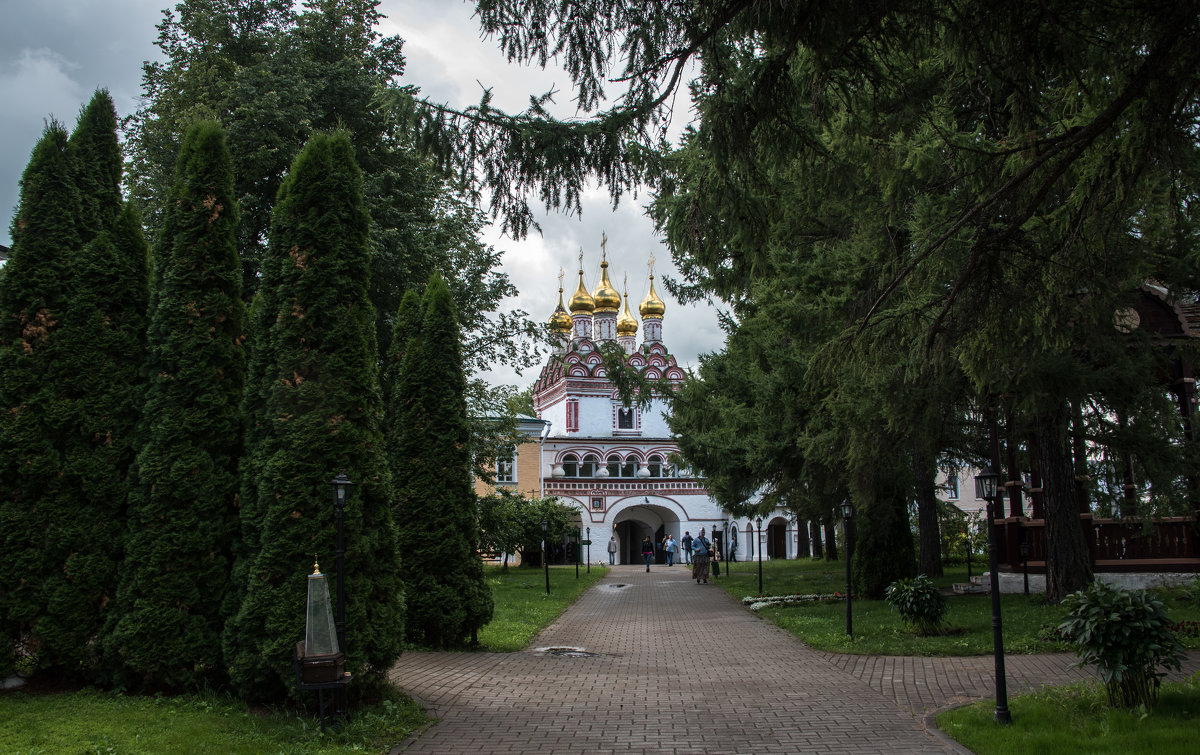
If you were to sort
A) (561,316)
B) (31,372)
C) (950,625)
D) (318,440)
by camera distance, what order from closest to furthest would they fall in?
(318,440) < (31,372) < (950,625) < (561,316)

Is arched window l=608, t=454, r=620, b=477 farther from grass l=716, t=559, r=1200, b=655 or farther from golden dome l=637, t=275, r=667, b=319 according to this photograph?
grass l=716, t=559, r=1200, b=655

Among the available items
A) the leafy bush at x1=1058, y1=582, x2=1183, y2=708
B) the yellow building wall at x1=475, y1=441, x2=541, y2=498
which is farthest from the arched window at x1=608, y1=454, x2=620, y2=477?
the leafy bush at x1=1058, y1=582, x2=1183, y2=708

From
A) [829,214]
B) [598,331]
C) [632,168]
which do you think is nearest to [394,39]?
[829,214]

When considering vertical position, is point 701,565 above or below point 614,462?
below

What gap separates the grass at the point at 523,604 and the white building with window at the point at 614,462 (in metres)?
13.5

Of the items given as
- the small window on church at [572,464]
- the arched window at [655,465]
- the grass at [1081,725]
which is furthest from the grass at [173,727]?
the arched window at [655,465]

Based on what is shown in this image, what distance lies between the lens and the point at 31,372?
8.30 metres

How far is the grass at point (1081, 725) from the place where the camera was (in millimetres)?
6316

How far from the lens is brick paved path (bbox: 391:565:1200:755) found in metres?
7.20

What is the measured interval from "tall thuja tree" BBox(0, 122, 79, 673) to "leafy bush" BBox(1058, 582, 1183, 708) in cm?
899

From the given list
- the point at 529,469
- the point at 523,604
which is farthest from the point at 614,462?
the point at 523,604

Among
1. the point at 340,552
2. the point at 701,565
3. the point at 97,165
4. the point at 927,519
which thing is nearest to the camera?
the point at 340,552

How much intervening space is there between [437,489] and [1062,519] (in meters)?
9.46

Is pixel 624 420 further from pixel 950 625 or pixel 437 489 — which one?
pixel 437 489
